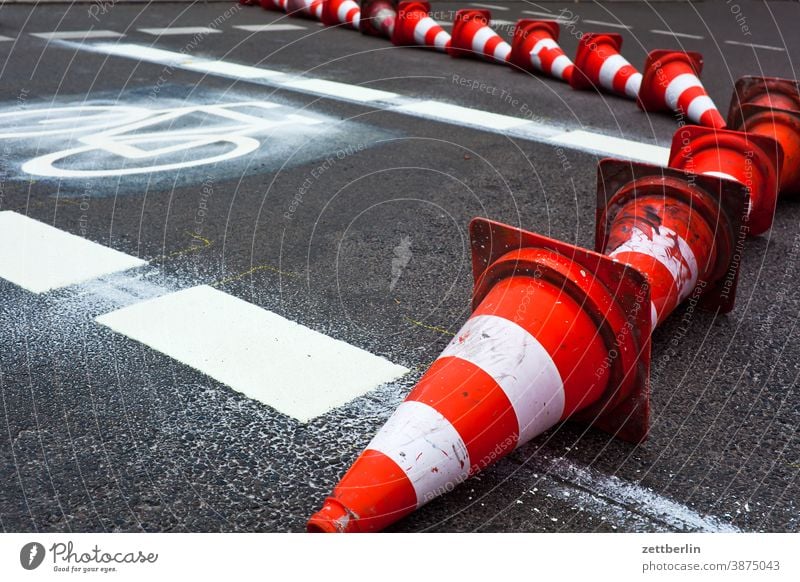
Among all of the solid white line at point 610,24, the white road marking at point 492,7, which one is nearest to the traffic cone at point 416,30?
the solid white line at point 610,24

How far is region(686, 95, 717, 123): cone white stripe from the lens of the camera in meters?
6.35

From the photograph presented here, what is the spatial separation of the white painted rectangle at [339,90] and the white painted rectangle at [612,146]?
5.15 ft

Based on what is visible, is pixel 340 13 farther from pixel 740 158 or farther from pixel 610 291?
pixel 610 291

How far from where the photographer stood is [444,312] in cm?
319

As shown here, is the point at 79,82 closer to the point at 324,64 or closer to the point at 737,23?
the point at 324,64

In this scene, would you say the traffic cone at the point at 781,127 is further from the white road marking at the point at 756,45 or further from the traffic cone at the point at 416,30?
the white road marking at the point at 756,45

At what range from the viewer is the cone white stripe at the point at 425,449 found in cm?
200

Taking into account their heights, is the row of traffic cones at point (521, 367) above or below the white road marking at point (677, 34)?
above

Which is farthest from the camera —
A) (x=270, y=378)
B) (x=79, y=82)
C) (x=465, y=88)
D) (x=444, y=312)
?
(x=465, y=88)

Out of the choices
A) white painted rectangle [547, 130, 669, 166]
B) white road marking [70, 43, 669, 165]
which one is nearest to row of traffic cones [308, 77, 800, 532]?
white painted rectangle [547, 130, 669, 166]

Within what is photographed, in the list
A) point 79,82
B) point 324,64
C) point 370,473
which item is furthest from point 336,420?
point 324,64

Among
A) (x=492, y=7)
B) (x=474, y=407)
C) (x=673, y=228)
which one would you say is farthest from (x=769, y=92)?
(x=492, y=7)
